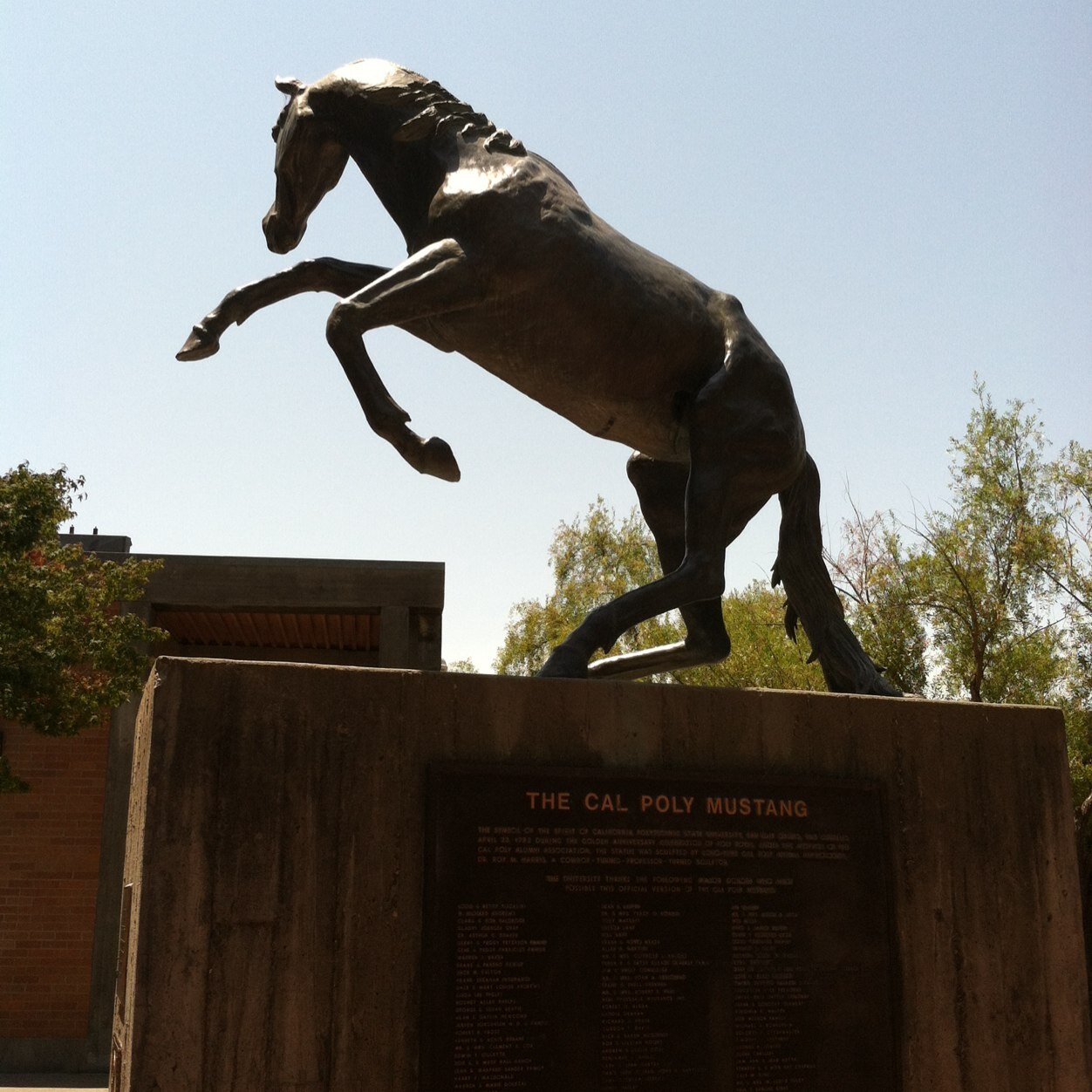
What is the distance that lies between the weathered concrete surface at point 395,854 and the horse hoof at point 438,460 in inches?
32.2

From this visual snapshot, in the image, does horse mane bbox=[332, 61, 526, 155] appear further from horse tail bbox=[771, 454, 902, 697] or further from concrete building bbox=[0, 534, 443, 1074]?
concrete building bbox=[0, 534, 443, 1074]

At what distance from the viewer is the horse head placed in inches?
197

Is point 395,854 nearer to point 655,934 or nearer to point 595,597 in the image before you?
point 655,934

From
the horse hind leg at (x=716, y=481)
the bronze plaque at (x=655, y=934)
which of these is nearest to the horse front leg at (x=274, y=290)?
the horse hind leg at (x=716, y=481)

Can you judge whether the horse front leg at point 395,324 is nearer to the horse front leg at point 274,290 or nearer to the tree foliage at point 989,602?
the horse front leg at point 274,290

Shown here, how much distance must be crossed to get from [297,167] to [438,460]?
1.55m

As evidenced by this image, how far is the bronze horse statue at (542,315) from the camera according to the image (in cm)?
463

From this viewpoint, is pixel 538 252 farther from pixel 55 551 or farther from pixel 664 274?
pixel 55 551

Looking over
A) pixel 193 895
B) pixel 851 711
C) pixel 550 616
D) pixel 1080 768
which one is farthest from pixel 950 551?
pixel 193 895

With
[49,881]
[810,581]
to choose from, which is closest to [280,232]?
[810,581]

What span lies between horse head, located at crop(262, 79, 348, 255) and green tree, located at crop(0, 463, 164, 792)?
748 cm

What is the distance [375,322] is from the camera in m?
4.50

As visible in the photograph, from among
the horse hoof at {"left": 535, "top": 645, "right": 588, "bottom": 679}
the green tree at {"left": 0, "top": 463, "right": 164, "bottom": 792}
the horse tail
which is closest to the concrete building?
the green tree at {"left": 0, "top": 463, "right": 164, "bottom": 792}

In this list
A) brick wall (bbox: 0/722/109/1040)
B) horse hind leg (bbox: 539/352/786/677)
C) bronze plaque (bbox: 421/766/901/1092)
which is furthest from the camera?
brick wall (bbox: 0/722/109/1040)
